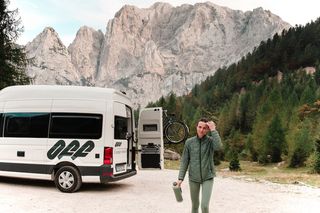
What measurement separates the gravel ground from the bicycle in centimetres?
296

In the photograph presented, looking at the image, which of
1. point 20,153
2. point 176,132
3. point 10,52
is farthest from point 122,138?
point 10,52

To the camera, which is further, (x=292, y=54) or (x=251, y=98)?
(x=292, y=54)

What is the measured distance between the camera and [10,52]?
28.1 m

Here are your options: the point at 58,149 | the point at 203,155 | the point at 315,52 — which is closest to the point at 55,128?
the point at 58,149

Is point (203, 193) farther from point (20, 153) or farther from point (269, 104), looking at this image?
point (269, 104)

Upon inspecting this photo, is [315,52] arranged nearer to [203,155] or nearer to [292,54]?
[292,54]

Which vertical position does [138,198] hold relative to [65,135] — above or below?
below

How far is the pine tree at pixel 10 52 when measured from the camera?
88.9 ft

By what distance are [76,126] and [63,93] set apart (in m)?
1.07

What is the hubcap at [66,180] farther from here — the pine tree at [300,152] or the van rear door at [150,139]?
the pine tree at [300,152]

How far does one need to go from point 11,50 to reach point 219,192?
2055cm

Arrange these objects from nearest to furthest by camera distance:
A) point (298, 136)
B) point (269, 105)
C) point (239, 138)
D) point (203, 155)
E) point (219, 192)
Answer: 1. point (203, 155)
2. point (219, 192)
3. point (298, 136)
4. point (239, 138)
5. point (269, 105)

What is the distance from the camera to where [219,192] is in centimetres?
1291

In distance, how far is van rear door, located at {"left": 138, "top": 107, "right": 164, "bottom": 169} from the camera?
14133 millimetres
